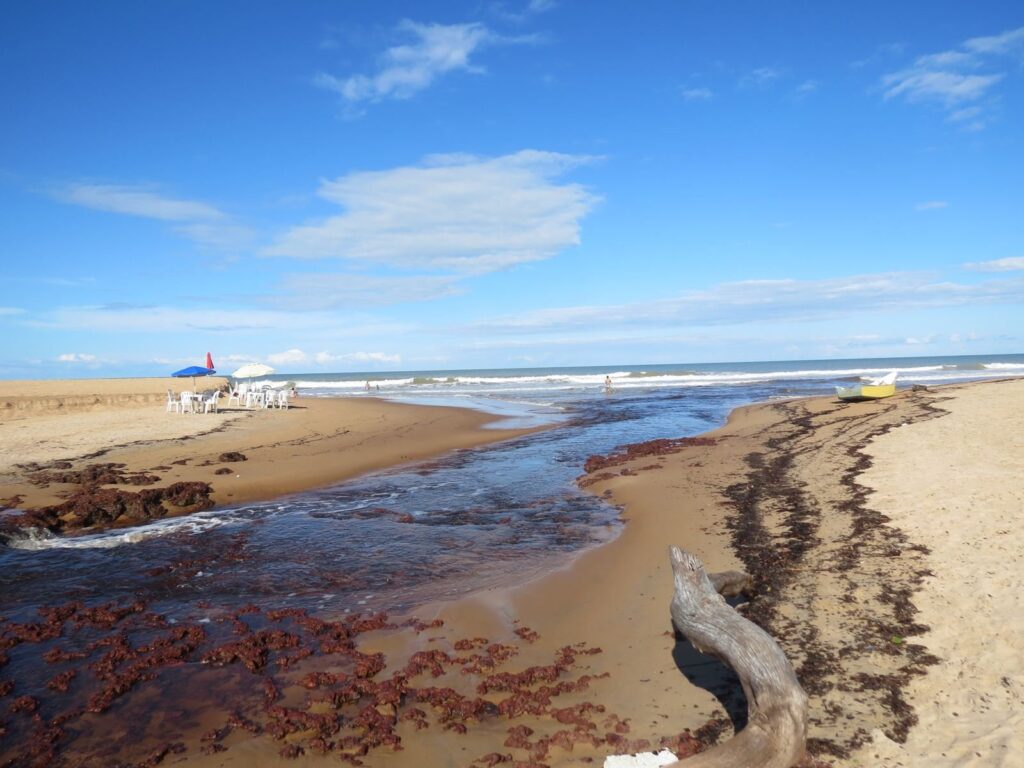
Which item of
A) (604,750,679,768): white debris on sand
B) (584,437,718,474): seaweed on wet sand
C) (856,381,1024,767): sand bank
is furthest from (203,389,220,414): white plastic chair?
(604,750,679,768): white debris on sand

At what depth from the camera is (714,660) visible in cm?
512

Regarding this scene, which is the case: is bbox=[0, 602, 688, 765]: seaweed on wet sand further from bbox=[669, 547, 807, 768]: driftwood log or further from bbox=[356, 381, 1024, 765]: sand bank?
bbox=[669, 547, 807, 768]: driftwood log

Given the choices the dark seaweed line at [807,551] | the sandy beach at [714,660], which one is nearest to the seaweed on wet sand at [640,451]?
the dark seaweed line at [807,551]

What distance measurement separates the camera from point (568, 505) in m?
11.6

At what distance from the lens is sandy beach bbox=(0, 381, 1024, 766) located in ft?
13.6

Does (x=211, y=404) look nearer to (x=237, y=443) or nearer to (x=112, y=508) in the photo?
(x=237, y=443)

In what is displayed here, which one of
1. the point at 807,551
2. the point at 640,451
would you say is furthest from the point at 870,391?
the point at 807,551

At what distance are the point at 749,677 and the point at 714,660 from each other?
111cm

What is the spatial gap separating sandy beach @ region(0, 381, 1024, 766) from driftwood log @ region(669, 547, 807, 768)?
0.26 m

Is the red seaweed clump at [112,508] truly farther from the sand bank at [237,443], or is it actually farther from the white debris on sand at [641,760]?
the white debris on sand at [641,760]

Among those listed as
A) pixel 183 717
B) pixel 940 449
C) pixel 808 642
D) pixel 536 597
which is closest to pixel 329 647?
pixel 183 717

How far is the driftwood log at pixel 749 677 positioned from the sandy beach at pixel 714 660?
264 millimetres

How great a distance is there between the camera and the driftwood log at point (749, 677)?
3637mm

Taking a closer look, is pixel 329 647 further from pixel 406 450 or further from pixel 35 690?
pixel 406 450
